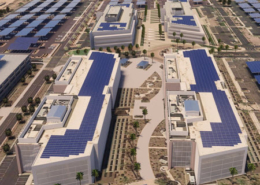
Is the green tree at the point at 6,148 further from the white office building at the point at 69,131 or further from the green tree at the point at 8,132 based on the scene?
the white office building at the point at 69,131

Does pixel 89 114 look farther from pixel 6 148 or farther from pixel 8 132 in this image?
pixel 8 132

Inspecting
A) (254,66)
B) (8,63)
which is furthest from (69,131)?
(254,66)

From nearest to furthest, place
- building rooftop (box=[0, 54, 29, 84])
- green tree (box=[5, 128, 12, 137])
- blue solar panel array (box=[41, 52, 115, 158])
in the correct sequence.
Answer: blue solar panel array (box=[41, 52, 115, 158]) < green tree (box=[5, 128, 12, 137]) < building rooftop (box=[0, 54, 29, 84])

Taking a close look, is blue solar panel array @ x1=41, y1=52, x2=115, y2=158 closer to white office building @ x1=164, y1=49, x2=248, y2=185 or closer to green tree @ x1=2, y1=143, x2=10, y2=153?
green tree @ x1=2, y1=143, x2=10, y2=153

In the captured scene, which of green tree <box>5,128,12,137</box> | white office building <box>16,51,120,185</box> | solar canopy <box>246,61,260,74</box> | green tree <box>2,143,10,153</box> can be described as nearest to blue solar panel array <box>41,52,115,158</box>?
white office building <box>16,51,120,185</box>

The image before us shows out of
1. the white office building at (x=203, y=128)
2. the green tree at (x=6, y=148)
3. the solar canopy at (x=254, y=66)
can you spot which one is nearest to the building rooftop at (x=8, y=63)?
the green tree at (x=6, y=148)

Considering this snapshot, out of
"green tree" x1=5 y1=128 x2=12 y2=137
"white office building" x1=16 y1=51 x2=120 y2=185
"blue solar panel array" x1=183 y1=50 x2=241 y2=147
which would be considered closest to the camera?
"white office building" x1=16 y1=51 x2=120 y2=185
